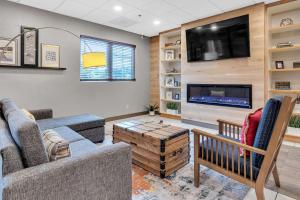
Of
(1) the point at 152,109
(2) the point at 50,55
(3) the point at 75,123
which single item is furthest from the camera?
(1) the point at 152,109

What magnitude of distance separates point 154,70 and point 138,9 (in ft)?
8.51

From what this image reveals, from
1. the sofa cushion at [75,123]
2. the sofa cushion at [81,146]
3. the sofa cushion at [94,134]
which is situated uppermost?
the sofa cushion at [75,123]

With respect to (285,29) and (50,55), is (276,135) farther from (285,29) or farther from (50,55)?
(50,55)

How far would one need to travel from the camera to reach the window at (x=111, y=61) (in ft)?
15.9

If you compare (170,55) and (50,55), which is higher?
(170,55)

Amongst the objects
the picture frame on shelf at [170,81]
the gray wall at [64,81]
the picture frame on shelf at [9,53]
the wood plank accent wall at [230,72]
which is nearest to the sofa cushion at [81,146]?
the gray wall at [64,81]

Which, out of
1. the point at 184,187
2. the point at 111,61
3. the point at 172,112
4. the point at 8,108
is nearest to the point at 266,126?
the point at 184,187

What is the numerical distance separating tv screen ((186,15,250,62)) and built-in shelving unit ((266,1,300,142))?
45 cm

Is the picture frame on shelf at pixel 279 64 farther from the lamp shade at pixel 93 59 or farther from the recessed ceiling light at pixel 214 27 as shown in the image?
the lamp shade at pixel 93 59

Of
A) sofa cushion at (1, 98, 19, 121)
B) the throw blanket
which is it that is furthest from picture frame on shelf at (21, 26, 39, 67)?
the throw blanket

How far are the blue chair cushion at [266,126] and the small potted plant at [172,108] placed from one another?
414 centimetres

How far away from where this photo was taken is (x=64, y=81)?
4398mm

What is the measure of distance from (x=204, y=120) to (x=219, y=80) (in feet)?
3.49

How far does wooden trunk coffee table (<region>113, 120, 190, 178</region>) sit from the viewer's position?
88.0 inches
